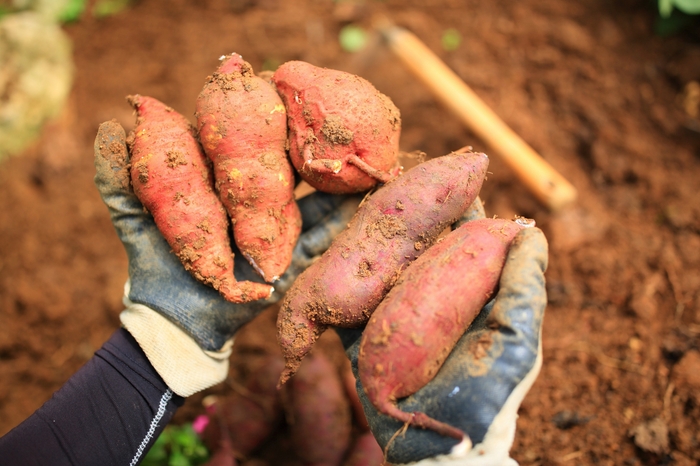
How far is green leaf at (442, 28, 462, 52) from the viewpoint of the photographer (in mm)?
3664

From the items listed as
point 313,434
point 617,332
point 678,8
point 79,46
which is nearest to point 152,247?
point 313,434

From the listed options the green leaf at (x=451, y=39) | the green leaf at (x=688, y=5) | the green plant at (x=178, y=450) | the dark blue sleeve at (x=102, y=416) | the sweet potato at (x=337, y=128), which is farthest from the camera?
the green leaf at (x=451, y=39)

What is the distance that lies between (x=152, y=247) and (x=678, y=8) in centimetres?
367

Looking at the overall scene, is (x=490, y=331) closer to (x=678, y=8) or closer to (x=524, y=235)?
(x=524, y=235)

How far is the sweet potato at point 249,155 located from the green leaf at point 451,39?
2.39 m

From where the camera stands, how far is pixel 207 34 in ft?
12.7

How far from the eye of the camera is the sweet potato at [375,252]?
5.24ft

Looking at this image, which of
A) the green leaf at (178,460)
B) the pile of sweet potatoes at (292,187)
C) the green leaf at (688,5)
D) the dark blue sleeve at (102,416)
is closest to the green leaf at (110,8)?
the pile of sweet potatoes at (292,187)

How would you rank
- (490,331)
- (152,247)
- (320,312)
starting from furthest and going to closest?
(152,247)
(320,312)
(490,331)

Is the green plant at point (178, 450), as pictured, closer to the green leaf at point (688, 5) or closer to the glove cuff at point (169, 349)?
the glove cuff at point (169, 349)

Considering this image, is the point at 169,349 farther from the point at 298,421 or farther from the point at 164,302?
the point at 298,421

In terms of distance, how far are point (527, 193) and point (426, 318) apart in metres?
1.96

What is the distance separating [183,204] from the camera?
166 cm

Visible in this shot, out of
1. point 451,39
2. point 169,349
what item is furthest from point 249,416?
point 451,39
